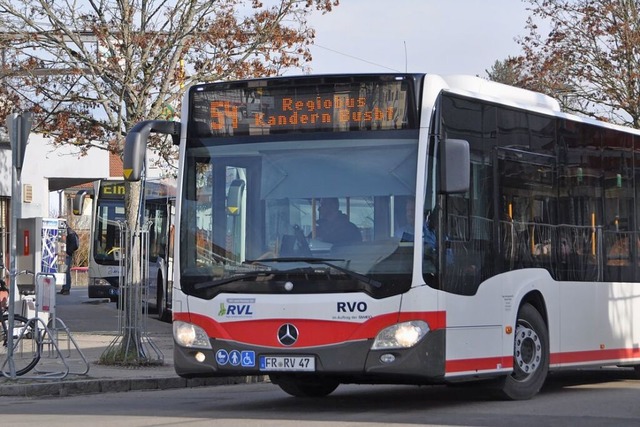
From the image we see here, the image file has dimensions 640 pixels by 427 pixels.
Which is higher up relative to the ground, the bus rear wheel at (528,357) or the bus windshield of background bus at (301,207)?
the bus windshield of background bus at (301,207)

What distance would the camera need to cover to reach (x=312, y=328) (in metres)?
12.0

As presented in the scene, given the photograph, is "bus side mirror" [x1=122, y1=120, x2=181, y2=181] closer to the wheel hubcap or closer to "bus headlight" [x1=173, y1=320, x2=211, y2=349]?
"bus headlight" [x1=173, y1=320, x2=211, y2=349]

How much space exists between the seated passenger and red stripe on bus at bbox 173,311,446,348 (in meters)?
0.73

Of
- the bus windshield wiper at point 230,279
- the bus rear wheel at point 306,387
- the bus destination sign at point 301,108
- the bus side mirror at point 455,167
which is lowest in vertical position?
the bus rear wheel at point 306,387

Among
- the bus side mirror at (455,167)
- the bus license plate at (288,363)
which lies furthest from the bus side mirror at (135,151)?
the bus side mirror at (455,167)

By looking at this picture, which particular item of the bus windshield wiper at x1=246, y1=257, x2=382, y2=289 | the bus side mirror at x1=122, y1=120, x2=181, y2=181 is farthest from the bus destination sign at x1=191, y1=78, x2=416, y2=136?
the bus windshield wiper at x1=246, y1=257, x2=382, y2=289

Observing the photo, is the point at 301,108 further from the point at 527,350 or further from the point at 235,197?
the point at 527,350

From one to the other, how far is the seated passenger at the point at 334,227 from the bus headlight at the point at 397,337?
844 millimetres

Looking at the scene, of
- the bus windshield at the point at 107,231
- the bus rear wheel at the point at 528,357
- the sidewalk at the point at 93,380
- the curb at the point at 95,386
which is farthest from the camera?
the bus windshield at the point at 107,231

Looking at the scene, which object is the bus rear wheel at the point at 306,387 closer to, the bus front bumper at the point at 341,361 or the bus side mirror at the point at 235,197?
the bus front bumper at the point at 341,361

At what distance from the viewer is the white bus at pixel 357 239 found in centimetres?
1197

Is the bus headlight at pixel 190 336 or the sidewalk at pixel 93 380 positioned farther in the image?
the sidewalk at pixel 93 380

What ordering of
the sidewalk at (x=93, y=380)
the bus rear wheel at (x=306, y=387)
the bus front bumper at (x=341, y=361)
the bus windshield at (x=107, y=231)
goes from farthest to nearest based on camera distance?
the bus windshield at (x=107, y=231) < the sidewalk at (x=93, y=380) < the bus rear wheel at (x=306, y=387) < the bus front bumper at (x=341, y=361)

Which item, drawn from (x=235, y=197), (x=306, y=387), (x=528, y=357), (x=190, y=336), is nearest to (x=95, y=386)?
(x=306, y=387)
